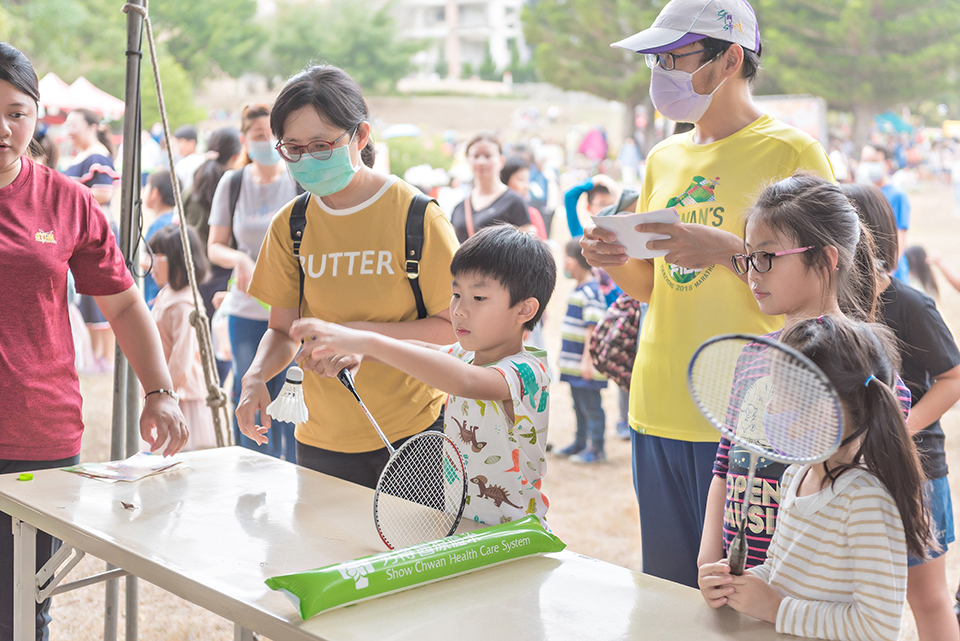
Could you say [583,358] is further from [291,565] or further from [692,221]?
[291,565]

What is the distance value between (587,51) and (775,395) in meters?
24.7

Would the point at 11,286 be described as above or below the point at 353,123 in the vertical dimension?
below

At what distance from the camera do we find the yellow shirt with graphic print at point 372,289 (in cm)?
214

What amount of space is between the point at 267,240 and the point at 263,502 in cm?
73

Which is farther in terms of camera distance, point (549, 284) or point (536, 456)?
point (549, 284)

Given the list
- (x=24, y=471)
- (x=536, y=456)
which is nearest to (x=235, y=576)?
(x=536, y=456)

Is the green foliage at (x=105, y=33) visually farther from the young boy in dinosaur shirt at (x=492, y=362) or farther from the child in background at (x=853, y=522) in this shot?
the child in background at (x=853, y=522)

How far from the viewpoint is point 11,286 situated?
1.93 metres

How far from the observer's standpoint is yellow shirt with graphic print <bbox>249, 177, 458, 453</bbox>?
2141 millimetres

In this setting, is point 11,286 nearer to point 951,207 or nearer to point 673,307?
point 673,307

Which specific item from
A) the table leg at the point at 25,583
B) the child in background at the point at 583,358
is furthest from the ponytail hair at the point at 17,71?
the child in background at the point at 583,358

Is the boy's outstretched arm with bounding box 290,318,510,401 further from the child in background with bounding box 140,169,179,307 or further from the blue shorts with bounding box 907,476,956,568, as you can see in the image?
the child in background with bounding box 140,169,179,307

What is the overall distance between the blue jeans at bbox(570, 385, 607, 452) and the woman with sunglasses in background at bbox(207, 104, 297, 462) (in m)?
1.83

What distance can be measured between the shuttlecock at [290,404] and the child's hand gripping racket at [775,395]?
2.94 feet
